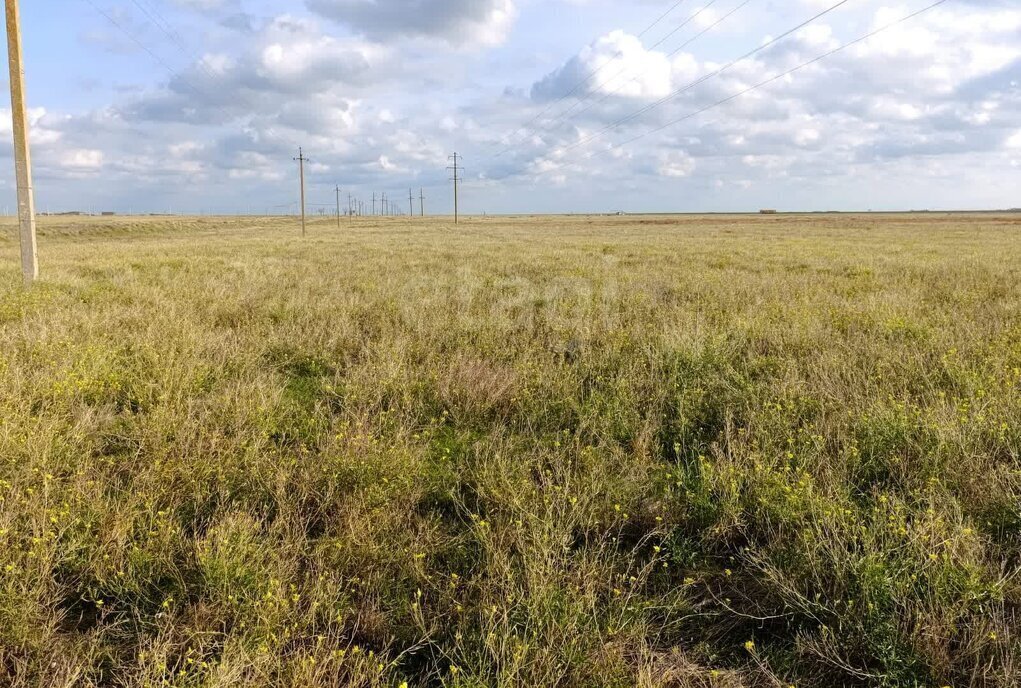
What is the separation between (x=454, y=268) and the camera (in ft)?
58.7

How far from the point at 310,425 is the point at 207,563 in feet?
7.24

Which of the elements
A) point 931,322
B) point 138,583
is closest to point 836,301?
point 931,322

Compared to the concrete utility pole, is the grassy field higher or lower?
lower

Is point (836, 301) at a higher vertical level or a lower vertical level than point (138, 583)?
higher

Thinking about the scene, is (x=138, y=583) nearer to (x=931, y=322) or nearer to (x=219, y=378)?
(x=219, y=378)

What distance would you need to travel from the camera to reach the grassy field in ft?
8.09

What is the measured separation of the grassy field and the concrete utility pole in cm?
578

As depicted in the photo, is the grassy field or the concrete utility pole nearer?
the grassy field

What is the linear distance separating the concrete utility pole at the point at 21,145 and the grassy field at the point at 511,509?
19.0 feet

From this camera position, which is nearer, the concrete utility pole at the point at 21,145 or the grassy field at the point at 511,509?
the grassy field at the point at 511,509

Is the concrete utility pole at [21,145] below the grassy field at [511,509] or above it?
above

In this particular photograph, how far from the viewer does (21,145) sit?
11711mm

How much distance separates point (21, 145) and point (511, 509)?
1442 cm

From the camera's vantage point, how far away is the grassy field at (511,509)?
246 centimetres
